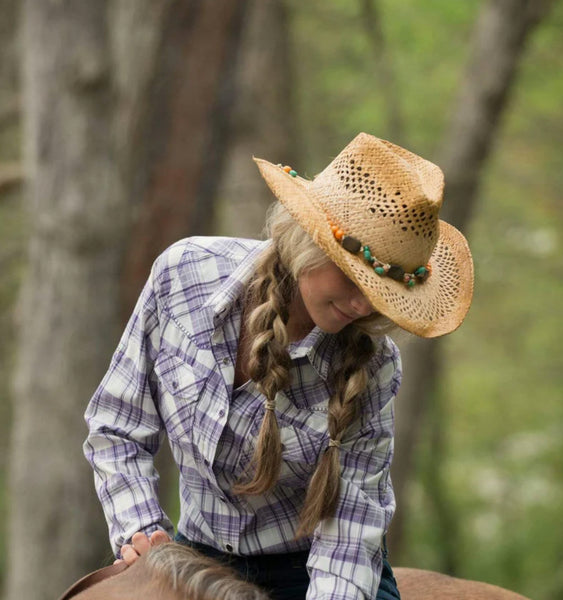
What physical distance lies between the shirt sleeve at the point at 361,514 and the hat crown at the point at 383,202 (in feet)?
1.08

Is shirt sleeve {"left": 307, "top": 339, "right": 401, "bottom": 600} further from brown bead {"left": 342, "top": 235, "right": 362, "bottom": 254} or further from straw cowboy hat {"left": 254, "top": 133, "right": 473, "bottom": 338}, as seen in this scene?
brown bead {"left": 342, "top": 235, "right": 362, "bottom": 254}

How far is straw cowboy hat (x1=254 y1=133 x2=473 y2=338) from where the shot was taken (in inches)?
84.0

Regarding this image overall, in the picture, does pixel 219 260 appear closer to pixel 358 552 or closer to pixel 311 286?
pixel 311 286

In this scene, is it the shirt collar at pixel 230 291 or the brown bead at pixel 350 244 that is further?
the shirt collar at pixel 230 291

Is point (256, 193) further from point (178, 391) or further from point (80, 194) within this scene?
point (178, 391)

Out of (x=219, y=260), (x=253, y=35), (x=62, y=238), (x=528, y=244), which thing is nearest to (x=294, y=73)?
(x=253, y=35)

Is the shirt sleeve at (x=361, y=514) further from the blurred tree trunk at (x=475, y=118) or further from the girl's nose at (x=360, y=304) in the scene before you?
the blurred tree trunk at (x=475, y=118)

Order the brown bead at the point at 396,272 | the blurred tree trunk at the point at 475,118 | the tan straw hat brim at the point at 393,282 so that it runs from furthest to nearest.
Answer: the blurred tree trunk at the point at 475,118 < the brown bead at the point at 396,272 < the tan straw hat brim at the point at 393,282

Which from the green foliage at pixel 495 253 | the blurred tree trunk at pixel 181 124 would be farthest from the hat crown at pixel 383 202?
the green foliage at pixel 495 253

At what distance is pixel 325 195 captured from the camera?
2.25 metres

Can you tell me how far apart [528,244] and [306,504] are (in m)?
9.25

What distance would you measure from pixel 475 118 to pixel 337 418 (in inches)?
222

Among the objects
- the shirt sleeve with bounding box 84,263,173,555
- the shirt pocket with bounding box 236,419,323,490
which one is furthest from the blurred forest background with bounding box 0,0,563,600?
the shirt pocket with bounding box 236,419,323,490

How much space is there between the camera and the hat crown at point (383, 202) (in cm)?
220
